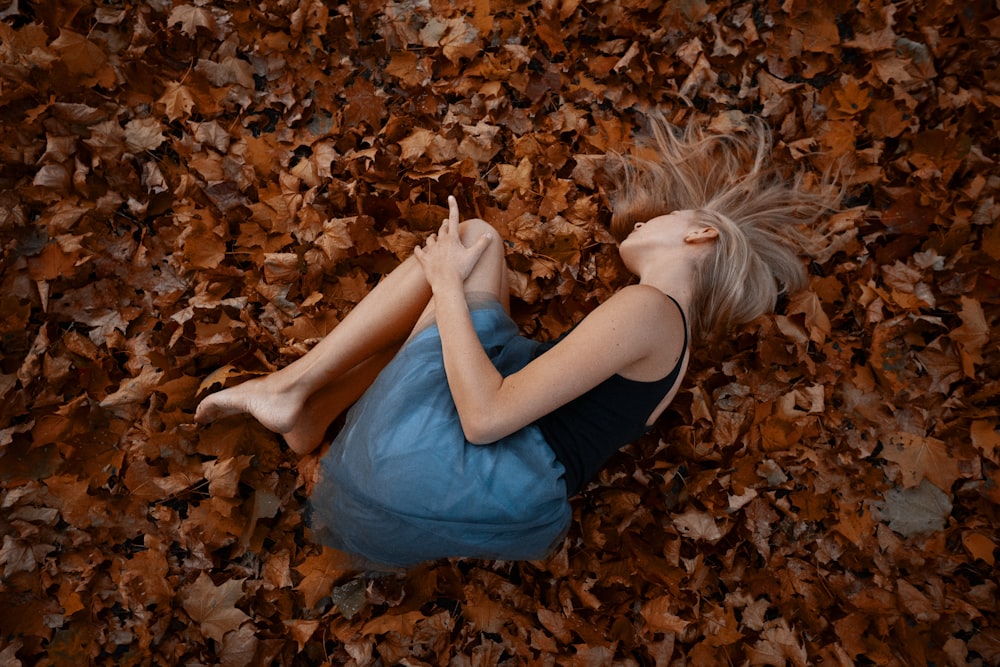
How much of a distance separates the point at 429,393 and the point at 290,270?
0.89 meters

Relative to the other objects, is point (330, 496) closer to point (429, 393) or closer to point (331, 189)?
point (429, 393)

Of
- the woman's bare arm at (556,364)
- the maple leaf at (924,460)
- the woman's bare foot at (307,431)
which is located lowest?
the maple leaf at (924,460)

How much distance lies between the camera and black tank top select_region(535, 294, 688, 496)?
190 cm

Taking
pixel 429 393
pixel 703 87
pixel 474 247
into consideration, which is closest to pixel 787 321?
pixel 703 87

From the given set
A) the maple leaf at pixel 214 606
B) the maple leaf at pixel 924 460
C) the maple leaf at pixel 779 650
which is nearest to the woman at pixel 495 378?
the maple leaf at pixel 214 606

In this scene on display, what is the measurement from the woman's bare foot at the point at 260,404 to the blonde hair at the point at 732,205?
1.45 m

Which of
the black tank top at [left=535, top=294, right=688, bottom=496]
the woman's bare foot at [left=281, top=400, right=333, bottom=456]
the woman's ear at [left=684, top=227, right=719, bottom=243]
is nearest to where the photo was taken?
the black tank top at [left=535, top=294, right=688, bottom=496]

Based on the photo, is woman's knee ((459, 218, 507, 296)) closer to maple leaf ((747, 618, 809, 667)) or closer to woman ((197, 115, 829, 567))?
woman ((197, 115, 829, 567))

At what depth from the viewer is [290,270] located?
2.40m

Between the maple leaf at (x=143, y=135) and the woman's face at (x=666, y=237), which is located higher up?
the maple leaf at (x=143, y=135)

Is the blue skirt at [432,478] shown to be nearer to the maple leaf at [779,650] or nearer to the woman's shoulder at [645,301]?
the woman's shoulder at [645,301]

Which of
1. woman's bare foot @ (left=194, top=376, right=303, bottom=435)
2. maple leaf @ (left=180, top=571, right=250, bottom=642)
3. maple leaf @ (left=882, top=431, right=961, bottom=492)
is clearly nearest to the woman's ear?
maple leaf @ (left=882, top=431, right=961, bottom=492)

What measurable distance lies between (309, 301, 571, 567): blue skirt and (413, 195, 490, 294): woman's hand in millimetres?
154

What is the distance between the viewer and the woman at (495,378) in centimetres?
180
